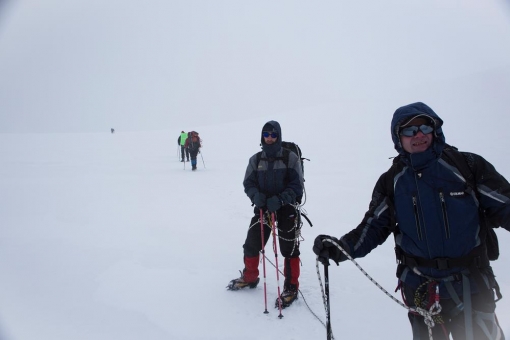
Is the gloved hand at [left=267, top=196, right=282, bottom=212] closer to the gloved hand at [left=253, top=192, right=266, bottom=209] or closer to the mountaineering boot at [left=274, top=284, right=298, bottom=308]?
the gloved hand at [left=253, top=192, right=266, bottom=209]

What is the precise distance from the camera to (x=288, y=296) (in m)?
4.17

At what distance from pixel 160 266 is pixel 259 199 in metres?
2.26

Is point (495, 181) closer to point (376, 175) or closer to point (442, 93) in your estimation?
point (376, 175)

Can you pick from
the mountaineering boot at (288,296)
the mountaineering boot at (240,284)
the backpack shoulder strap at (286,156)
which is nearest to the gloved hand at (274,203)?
the backpack shoulder strap at (286,156)

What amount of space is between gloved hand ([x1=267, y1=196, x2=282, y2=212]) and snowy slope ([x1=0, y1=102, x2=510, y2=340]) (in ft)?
4.14

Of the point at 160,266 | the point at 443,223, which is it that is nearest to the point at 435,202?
the point at 443,223

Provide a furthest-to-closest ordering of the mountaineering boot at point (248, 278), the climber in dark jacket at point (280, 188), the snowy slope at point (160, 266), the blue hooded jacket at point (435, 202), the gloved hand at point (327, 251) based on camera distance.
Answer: the mountaineering boot at point (248, 278) → the climber in dark jacket at point (280, 188) → the snowy slope at point (160, 266) → the gloved hand at point (327, 251) → the blue hooded jacket at point (435, 202)

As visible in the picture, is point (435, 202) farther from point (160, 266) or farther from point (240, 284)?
point (160, 266)

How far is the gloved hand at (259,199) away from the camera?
13.6 ft

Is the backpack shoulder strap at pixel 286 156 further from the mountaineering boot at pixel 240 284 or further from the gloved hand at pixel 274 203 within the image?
the mountaineering boot at pixel 240 284

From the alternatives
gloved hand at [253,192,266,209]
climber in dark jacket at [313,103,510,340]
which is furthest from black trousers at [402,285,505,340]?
gloved hand at [253,192,266,209]

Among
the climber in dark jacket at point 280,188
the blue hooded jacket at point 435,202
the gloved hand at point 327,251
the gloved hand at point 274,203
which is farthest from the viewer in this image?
the climber in dark jacket at point 280,188

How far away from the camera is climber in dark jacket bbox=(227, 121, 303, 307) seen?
4.21m

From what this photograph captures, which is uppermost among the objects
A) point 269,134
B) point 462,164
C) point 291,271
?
point 269,134
